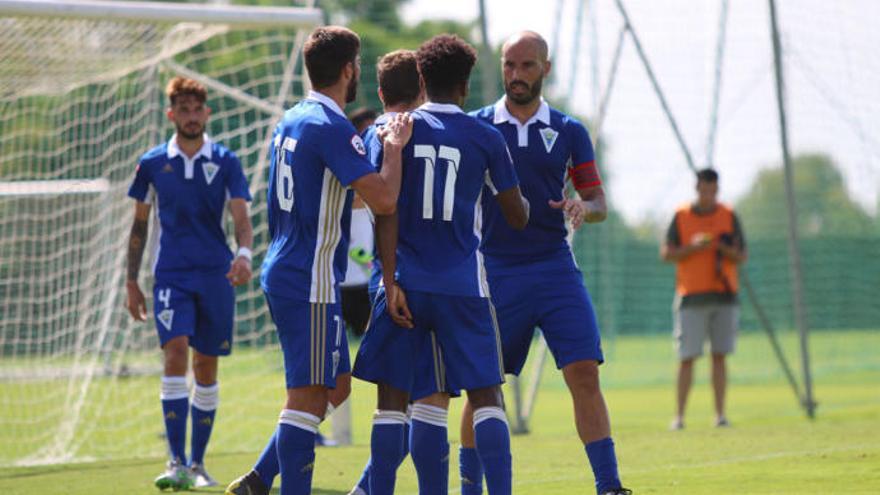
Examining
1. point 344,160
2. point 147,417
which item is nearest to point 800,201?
point 147,417

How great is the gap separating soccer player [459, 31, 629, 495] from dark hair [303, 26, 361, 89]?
44.3 inches

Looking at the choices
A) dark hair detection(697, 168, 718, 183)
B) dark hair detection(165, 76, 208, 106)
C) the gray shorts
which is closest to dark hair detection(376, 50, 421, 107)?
dark hair detection(165, 76, 208, 106)

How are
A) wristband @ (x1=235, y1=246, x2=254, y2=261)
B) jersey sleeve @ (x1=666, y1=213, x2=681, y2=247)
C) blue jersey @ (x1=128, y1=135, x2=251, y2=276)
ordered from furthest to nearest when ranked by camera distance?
1. jersey sleeve @ (x1=666, y1=213, x2=681, y2=247)
2. blue jersey @ (x1=128, y1=135, x2=251, y2=276)
3. wristband @ (x1=235, y1=246, x2=254, y2=261)

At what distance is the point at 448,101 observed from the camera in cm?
635

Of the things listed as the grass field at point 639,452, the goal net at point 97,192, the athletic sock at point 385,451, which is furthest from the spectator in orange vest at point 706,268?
the athletic sock at point 385,451

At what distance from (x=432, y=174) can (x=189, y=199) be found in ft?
10.8

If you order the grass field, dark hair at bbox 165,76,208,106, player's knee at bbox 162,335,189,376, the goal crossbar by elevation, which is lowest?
the grass field

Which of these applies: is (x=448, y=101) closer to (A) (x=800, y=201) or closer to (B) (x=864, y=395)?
(B) (x=864, y=395)

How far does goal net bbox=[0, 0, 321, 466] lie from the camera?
11820 mm

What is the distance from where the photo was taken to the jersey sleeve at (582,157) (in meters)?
7.24

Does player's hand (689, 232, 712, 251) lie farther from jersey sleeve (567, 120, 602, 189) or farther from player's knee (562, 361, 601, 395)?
player's knee (562, 361, 601, 395)

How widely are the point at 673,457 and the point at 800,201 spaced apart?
1475 cm

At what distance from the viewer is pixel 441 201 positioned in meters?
6.21

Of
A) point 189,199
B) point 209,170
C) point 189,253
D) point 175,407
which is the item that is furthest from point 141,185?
point 175,407
